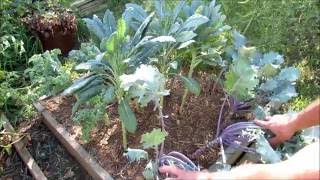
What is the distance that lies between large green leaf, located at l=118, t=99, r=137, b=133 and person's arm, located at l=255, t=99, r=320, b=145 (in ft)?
2.32

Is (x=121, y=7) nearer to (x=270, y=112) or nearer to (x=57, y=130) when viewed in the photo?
(x=57, y=130)

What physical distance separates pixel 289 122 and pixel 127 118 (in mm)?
897

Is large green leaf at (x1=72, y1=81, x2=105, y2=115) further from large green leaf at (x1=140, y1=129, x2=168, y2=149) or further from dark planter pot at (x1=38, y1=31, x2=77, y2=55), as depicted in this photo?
dark planter pot at (x1=38, y1=31, x2=77, y2=55)

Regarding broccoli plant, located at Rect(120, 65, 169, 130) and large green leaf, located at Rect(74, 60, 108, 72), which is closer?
broccoli plant, located at Rect(120, 65, 169, 130)

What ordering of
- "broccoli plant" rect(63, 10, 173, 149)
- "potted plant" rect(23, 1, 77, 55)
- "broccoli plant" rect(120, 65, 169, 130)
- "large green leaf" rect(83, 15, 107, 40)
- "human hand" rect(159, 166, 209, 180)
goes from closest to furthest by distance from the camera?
1. "human hand" rect(159, 166, 209, 180)
2. "broccoli plant" rect(120, 65, 169, 130)
3. "broccoli plant" rect(63, 10, 173, 149)
4. "large green leaf" rect(83, 15, 107, 40)
5. "potted plant" rect(23, 1, 77, 55)

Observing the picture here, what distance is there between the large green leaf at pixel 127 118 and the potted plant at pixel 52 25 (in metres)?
1.65

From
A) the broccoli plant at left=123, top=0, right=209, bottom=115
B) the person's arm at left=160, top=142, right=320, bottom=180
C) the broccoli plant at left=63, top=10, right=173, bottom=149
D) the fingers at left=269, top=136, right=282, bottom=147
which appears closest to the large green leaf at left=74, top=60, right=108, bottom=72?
the broccoli plant at left=63, top=10, right=173, bottom=149

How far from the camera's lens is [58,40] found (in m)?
4.12

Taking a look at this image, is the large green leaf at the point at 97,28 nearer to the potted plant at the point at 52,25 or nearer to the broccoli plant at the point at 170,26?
the broccoli plant at the point at 170,26

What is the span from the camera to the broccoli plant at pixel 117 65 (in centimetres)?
257

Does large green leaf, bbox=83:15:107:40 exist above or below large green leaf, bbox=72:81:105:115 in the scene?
above

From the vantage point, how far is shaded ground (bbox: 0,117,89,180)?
3094 mm

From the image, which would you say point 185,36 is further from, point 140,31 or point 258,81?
point 258,81

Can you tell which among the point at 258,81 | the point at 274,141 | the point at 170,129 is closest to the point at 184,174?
the point at 274,141
